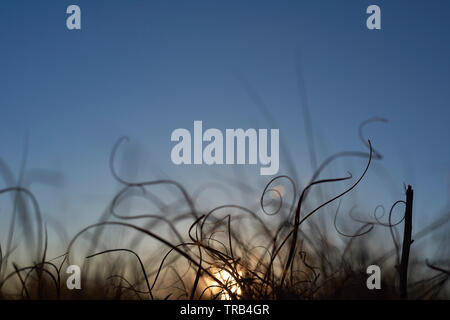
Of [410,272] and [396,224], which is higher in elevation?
[396,224]

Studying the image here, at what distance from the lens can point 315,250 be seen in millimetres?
1437

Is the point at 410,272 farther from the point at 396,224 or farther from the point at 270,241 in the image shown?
the point at 270,241

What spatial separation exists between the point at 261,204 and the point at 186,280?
0.40 metres

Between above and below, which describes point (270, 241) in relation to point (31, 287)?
above
